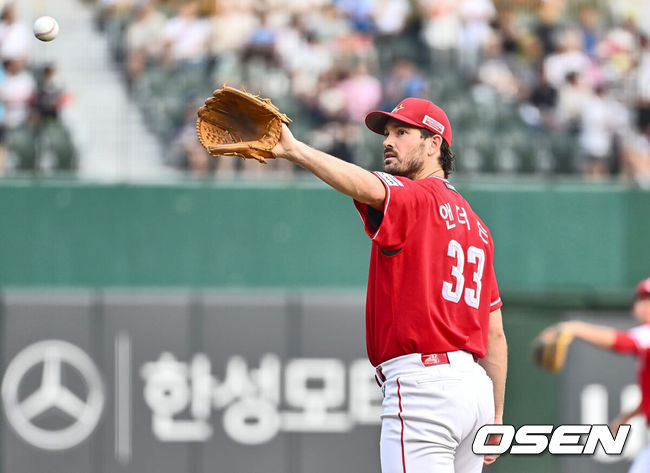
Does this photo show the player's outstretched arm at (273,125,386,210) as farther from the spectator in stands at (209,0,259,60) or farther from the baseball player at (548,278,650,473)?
the spectator in stands at (209,0,259,60)

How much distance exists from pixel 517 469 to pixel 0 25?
18.1ft

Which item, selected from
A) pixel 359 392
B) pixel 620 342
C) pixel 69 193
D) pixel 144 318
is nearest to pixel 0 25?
pixel 69 193

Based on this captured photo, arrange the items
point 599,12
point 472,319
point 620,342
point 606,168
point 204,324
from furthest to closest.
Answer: point 599,12 < point 606,168 < point 204,324 < point 620,342 < point 472,319

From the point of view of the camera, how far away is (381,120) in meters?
4.21

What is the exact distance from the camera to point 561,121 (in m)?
9.77

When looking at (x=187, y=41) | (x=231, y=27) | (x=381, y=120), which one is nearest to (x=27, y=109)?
(x=187, y=41)

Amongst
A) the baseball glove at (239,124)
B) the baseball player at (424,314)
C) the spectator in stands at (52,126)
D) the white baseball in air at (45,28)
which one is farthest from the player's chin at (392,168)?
the spectator in stands at (52,126)

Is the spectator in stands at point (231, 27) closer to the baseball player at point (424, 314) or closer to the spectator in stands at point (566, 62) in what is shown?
the spectator in stands at point (566, 62)

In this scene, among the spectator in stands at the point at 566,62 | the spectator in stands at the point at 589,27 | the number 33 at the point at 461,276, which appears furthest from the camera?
the spectator in stands at the point at 589,27

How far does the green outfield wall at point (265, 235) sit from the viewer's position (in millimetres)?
9031

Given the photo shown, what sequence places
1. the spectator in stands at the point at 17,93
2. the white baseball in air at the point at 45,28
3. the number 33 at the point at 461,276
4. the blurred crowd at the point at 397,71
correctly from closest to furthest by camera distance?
the number 33 at the point at 461,276, the white baseball in air at the point at 45,28, the spectator in stands at the point at 17,93, the blurred crowd at the point at 397,71

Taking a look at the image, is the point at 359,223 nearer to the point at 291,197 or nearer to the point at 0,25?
the point at 291,197

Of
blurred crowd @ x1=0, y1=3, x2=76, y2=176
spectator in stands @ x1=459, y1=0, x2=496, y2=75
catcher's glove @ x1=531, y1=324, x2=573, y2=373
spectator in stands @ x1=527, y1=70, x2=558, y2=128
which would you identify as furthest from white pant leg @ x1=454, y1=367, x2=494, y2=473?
spectator in stands @ x1=459, y1=0, x2=496, y2=75

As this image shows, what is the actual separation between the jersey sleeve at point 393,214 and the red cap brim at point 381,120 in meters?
0.31
